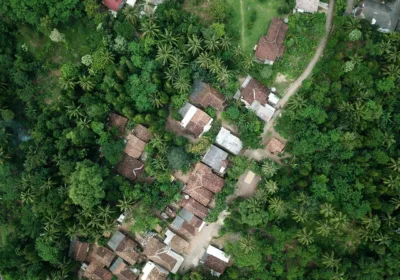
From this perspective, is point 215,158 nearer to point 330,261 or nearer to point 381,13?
point 330,261

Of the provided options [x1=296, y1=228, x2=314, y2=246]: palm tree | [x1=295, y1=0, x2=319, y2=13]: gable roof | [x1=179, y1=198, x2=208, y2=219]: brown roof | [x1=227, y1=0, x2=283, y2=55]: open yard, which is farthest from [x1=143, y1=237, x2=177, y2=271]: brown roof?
[x1=295, y1=0, x2=319, y2=13]: gable roof

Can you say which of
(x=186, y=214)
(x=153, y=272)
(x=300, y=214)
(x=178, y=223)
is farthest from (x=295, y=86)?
(x=153, y=272)

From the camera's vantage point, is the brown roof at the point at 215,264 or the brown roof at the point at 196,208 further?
the brown roof at the point at 215,264

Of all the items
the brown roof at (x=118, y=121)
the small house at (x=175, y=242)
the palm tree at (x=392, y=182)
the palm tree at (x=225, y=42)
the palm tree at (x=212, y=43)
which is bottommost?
the small house at (x=175, y=242)

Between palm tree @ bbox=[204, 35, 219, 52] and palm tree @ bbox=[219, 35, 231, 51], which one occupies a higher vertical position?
palm tree @ bbox=[219, 35, 231, 51]

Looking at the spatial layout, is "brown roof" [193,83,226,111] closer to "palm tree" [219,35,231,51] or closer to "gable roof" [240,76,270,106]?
"gable roof" [240,76,270,106]

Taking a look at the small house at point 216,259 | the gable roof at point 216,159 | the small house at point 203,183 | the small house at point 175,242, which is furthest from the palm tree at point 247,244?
the gable roof at point 216,159

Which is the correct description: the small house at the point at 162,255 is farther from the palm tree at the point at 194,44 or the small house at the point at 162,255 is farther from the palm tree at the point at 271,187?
the palm tree at the point at 194,44
